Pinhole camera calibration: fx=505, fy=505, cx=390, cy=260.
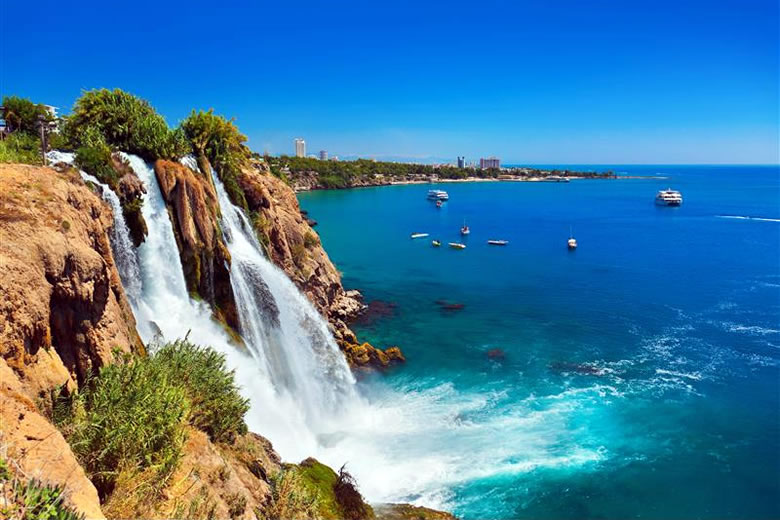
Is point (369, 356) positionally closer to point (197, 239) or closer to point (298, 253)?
point (298, 253)

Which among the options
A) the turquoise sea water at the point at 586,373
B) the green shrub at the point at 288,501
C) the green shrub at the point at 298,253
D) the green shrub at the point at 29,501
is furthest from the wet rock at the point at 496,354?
the green shrub at the point at 29,501

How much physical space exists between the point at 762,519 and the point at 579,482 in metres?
6.47

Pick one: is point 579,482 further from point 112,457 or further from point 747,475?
point 112,457

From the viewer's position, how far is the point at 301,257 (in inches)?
1399

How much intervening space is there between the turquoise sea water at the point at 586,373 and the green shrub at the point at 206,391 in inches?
Result: 373

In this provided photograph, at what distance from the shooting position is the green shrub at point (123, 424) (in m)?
8.88

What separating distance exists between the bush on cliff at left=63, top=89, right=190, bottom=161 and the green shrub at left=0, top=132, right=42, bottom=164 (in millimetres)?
1656

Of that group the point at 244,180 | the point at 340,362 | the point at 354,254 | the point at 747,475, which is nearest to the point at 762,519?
the point at 747,475

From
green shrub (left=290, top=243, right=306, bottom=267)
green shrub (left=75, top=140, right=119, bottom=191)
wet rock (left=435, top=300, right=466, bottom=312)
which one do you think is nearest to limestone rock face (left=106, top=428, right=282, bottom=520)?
green shrub (left=75, top=140, right=119, bottom=191)

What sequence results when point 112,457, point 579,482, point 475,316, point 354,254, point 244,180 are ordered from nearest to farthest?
point 112,457, point 579,482, point 244,180, point 475,316, point 354,254

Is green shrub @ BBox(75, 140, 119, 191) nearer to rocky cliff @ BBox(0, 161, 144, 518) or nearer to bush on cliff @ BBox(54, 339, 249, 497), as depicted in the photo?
rocky cliff @ BBox(0, 161, 144, 518)

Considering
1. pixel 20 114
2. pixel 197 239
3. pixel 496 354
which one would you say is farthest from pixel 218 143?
pixel 496 354

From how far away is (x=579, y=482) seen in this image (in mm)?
20250

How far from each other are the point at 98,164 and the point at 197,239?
15.7 feet
